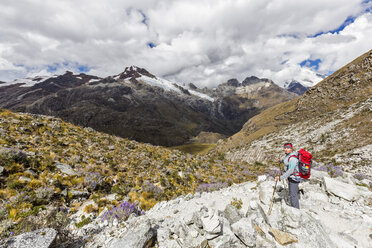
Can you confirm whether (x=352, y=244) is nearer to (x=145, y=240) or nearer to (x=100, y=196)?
(x=145, y=240)

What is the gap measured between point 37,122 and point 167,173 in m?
13.1

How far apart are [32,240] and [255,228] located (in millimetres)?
6798

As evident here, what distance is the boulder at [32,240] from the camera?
171 inches

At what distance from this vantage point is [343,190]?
8.05 m

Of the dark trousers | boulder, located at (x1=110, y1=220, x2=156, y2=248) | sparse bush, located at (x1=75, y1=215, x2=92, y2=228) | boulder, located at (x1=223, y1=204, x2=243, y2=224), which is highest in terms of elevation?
the dark trousers

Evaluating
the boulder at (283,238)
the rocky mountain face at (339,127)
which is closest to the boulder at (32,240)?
the boulder at (283,238)

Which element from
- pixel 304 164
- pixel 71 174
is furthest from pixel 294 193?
pixel 71 174

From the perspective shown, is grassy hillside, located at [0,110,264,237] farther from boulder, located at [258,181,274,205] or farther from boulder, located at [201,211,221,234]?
boulder, located at [258,181,274,205]

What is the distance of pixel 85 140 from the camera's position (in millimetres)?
15977

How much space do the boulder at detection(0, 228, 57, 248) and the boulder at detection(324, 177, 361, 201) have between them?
11.8m

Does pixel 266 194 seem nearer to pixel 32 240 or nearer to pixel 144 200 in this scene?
pixel 144 200

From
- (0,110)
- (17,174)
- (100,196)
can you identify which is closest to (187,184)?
Result: (100,196)

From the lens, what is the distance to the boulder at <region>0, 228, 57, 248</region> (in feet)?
14.2

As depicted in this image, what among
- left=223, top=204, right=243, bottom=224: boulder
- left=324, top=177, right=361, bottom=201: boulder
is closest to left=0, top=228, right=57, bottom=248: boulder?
left=223, top=204, right=243, bottom=224: boulder
